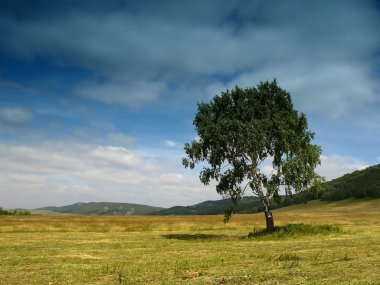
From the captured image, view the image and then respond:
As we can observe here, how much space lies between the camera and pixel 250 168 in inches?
2109

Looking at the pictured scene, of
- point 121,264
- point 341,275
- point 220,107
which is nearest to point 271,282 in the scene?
point 341,275

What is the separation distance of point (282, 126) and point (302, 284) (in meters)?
35.7

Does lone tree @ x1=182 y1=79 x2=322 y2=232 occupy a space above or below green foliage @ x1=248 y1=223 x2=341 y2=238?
above

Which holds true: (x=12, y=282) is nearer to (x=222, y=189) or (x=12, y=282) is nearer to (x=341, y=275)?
(x=341, y=275)

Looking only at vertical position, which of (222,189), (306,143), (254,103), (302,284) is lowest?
(302,284)

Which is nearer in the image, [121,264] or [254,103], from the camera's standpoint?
[121,264]

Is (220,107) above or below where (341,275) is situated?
above

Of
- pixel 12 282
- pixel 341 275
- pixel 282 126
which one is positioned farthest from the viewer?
pixel 282 126

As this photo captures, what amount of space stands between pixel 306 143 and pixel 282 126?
4861mm

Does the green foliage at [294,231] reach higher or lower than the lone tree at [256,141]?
lower

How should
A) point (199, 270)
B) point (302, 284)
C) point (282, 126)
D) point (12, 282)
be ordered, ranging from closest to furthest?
Result: point (302, 284) < point (12, 282) < point (199, 270) < point (282, 126)

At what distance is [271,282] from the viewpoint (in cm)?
1783

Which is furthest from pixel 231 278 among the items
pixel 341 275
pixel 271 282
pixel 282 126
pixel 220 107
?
pixel 220 107

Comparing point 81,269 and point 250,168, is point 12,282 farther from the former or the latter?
point 250,168
